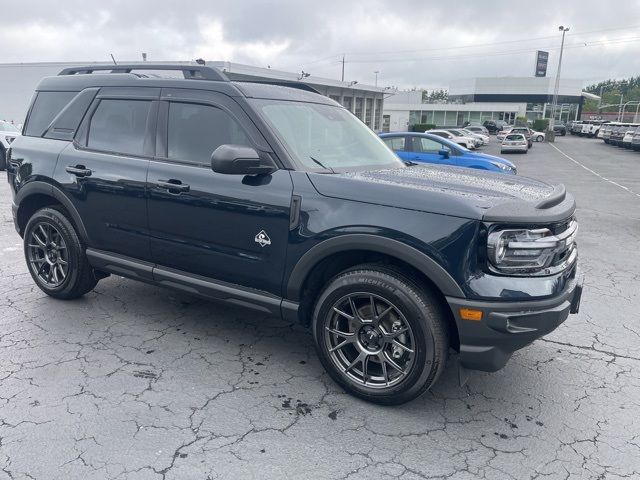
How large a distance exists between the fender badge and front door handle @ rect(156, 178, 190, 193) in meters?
0.68

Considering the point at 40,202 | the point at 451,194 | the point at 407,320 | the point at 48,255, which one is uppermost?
the point at 451,194

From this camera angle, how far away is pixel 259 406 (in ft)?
10.3

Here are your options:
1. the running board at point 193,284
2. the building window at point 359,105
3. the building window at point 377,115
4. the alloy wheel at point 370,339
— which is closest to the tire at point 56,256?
the running board at point 193,284

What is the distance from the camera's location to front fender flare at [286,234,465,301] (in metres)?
2.80

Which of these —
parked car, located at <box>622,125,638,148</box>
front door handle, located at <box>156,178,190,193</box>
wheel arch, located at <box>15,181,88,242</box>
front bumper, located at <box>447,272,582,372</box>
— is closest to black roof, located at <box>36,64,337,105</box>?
front door handle, located at <box>156,178,190,193</box>

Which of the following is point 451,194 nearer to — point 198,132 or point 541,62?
point 198,132

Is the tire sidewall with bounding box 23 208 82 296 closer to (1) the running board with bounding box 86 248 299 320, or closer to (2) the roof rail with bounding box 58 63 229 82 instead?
(1) the running board with bounding box 86 248 299 320

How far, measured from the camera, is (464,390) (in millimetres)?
3406

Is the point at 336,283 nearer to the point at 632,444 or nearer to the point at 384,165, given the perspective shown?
the point at 384,165

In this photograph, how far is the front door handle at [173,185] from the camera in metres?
3.61

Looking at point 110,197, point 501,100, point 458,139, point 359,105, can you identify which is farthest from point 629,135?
point 501,100

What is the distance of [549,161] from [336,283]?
1069 inches

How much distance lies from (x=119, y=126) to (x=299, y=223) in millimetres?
1961

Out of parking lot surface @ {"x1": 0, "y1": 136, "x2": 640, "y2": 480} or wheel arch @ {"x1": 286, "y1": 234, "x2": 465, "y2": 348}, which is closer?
parking lot surface @ {"x1": 0, "y1": 136, "x2": 640, "y2": 480}
